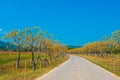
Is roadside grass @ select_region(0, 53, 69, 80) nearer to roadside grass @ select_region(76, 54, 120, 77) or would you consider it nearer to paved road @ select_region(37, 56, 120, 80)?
paved road @ select_region(37, 56, 120, 80)

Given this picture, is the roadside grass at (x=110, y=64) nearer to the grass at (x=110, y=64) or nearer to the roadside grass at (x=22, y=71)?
the grass at (x=110, y=64)

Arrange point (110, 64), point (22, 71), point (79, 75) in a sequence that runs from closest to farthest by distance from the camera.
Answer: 1. point (79, 75)
2. point (22, 71)
3. point (110, 64)

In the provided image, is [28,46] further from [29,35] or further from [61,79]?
[61,79]

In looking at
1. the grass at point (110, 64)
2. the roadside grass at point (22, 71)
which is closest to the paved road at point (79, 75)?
the roadside grass at point (22, 71)

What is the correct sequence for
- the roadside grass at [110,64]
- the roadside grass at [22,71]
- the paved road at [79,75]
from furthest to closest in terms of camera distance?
the roadside grass at [110,64] → the roadside grass at [22,71] → the paved road at [79,75]

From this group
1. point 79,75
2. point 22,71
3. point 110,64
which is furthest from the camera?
point 110,64

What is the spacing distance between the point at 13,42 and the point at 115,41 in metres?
23.0

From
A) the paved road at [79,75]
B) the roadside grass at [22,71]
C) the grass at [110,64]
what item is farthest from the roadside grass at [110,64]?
the roadside grass at [22,71]

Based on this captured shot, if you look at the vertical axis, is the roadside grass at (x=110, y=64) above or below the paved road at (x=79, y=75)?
above

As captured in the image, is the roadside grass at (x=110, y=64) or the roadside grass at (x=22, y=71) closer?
the roadside grass at (x=22, y=71)

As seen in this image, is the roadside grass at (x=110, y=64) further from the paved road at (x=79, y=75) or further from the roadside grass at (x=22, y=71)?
the roadside grass at (x=22, y=71)

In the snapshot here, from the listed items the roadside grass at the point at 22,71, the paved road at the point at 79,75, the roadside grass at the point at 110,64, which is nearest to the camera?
the paved road at the point at 79,75

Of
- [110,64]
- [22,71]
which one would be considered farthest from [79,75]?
[110,64]

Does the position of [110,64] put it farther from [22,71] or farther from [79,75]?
[79,75]
